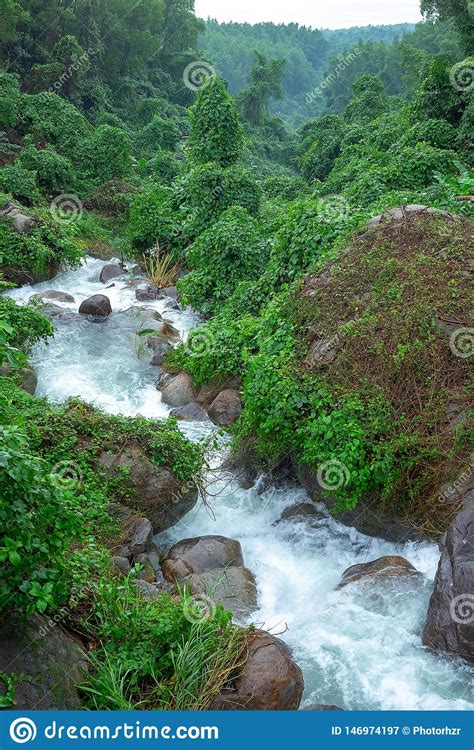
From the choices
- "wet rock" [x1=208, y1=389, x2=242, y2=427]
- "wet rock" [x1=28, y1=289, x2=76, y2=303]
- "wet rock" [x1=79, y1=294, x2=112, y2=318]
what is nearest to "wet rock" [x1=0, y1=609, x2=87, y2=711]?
"wet rock" [x1=208, y1=389, x2=242, y2=427]

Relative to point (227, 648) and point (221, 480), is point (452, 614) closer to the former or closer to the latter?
point (227, 648)

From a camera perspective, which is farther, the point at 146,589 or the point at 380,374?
the point at 380,374

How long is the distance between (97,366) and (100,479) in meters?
4.92

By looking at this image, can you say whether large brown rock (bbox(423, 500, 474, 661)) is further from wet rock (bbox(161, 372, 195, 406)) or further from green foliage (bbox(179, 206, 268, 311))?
green foliage (bbox(179, 206, 268, 311))

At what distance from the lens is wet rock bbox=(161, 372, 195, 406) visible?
1099cm

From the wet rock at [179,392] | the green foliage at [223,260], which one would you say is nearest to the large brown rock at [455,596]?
the wet rock at [179,392]

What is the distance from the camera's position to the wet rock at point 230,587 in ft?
22.3

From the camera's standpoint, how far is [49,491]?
4684 mm

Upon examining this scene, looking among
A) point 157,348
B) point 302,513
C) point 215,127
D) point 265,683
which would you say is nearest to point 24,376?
point 157,348

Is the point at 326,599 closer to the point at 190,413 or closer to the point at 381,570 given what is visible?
the point at 381,570

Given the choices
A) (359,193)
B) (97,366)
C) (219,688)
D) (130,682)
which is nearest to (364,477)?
(219,688)

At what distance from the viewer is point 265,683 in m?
5.28

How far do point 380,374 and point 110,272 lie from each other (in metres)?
10.4

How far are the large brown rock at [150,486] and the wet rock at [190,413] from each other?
8.09 ft
